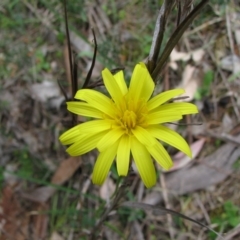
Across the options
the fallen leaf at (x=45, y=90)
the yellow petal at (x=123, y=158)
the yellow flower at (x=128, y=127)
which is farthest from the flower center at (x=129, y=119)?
the fallen leaf at (x=45, y=90)

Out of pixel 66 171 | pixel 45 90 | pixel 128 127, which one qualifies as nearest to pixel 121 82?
pixel 128 127

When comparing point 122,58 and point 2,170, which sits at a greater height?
point 122,58

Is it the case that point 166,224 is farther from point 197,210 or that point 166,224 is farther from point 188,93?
point 188,93

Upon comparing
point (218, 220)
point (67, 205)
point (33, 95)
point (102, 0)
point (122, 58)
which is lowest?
point (218, 220)

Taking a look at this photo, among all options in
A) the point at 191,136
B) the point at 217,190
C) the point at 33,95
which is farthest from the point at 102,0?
the point at 217,190

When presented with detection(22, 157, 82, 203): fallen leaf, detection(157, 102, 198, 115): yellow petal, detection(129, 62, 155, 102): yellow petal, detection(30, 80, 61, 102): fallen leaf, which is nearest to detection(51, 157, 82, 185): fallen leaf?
detection(22, 157, 82, 203): fallen leaf

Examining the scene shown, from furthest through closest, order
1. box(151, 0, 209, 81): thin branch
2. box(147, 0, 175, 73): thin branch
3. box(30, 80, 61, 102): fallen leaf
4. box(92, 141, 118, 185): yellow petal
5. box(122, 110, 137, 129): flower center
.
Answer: box(30, 80, 61, 102): fallen leaf, box(122, 110, 137, 129): flower center, box(92, 141, 118, 185): yellow petal, box(147, 0, 175, 73): thin branch, box(151, 0, 209, 81): thin branch

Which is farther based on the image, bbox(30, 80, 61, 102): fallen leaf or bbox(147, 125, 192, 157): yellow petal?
bbox(30, 80, 61, 102): fallen leaf

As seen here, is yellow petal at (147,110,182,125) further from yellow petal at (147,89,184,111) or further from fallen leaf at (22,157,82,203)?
fallen leaf at (22,157,82,203)

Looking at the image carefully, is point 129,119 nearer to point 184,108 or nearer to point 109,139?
point 109,139
